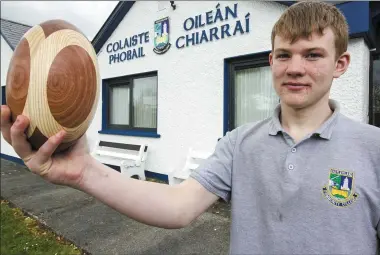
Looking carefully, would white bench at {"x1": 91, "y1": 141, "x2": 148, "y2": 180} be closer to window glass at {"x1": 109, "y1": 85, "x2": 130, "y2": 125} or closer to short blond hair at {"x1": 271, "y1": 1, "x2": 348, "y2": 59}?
window glass at {"x1": 109, "y1": 85, "x2": 130, "y2": 125}

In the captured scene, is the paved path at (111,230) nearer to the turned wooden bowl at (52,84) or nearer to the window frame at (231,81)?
the window frame at (231,81)

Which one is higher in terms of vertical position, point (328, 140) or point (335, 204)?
point (328, 140)

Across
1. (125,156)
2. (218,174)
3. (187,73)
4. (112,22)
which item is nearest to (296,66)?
(218,174)

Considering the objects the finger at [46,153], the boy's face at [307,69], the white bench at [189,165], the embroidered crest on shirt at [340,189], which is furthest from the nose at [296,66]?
the white bench at [189,165]

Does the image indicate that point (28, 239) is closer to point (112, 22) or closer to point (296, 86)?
point (296, 86)

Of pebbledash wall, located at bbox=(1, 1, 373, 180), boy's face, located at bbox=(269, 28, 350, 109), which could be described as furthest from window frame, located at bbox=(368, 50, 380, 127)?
boy's face, located at bbox=(269, 28, 350, 109)

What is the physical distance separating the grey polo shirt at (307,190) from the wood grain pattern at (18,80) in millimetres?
817

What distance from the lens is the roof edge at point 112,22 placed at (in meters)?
6.59

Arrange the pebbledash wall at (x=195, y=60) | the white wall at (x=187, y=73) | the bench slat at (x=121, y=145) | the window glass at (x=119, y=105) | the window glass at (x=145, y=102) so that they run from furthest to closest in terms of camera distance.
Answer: the window glass at (x=119, y=105), the window glass at (x=145, y=102), the bench slat at (x=121, y=145), the white wall at (x=187, y=73), the pebbledash wall at (x=195, y=60)

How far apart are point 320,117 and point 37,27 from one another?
1.32m

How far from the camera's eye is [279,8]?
409cm

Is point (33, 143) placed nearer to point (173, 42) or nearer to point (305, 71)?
point (305, 71)

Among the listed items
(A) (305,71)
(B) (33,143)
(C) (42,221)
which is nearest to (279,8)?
(A) (305,71)

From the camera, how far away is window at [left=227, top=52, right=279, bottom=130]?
14.7 feet
